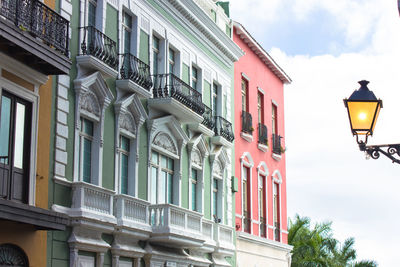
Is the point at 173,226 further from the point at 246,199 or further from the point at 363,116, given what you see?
the point at 363,116

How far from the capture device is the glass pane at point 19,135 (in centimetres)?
1504

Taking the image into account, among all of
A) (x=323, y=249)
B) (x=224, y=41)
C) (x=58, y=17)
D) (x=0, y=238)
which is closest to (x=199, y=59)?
(x=224, y=41)

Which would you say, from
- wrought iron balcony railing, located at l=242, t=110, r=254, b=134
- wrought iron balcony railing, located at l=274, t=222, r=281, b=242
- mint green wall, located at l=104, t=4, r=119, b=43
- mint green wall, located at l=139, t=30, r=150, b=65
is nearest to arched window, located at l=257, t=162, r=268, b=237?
wrought iron balcony railing, located at l=274, t=222, r=281, b=242

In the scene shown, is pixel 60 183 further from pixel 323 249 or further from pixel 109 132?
pixel 323 249

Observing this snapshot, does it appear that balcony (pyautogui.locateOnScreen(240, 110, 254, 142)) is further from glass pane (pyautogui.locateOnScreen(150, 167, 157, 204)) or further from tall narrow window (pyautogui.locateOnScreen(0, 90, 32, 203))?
tall narrow window (pyautogui.locateOnScreen(0, 90, 32, 203))

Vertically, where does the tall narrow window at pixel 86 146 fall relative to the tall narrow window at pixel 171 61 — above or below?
below

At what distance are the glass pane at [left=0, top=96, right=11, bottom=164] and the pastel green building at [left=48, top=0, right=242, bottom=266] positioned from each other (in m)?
1.57

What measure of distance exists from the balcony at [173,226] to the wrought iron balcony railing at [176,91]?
3.15 metres

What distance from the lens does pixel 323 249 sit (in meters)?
43.9

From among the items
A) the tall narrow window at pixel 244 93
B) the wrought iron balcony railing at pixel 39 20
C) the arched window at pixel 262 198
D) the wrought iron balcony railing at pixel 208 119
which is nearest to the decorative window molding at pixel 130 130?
the wrought iron balcony railing at pixel 39 20

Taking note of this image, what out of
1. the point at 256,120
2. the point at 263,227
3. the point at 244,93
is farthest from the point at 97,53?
the point at 263,227

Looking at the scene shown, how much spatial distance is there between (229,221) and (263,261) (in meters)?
3.58

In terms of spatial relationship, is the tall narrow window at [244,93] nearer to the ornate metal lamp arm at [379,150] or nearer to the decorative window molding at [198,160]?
the decorative window molding at [198,160]

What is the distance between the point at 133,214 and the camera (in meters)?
19.2
